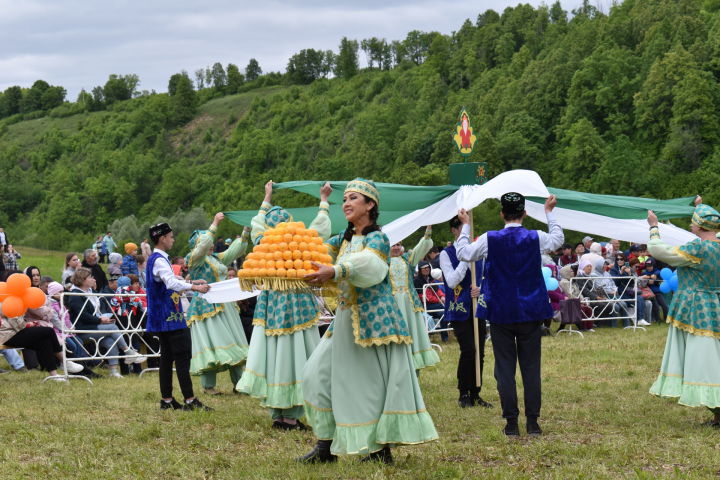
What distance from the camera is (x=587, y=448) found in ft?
22.0

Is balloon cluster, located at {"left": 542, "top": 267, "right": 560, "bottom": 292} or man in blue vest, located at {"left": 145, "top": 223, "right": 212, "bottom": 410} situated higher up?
man in blue vest, located at {"left": 145, "top": 223, "right": 212, "bottom": 410}

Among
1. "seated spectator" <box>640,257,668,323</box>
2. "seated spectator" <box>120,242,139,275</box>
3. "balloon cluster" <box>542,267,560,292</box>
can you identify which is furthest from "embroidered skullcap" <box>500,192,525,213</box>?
"seated spectator" <box>640,257,668,323</box>

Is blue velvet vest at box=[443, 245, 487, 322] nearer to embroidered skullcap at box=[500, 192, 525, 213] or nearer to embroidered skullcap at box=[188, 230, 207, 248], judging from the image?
embroidered skullcap at box=[500, 192, 525, 213]

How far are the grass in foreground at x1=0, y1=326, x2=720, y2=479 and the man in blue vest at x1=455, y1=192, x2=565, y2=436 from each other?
0.41 m

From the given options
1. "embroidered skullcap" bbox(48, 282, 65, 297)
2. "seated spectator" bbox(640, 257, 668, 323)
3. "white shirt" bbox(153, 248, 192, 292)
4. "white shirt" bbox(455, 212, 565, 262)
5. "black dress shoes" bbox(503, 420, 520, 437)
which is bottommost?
"seated spectator" bbox(640, 257, 668, 323)

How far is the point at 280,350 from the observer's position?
321 inches

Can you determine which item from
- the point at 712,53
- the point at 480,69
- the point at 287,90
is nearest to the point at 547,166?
the point at 712,53

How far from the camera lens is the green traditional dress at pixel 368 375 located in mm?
5859

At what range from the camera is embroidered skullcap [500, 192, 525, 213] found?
24.0 feet

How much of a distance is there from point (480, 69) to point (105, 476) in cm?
11538

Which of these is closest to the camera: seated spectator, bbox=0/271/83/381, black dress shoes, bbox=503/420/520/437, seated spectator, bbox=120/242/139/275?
black dress shoes, bbox=503/420/520/437

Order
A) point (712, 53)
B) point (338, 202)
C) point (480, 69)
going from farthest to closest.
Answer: point (480, 69) → point (712, 53) → point (338, 202)

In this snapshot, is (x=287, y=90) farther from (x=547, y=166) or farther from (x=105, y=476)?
(x=105, y=476)

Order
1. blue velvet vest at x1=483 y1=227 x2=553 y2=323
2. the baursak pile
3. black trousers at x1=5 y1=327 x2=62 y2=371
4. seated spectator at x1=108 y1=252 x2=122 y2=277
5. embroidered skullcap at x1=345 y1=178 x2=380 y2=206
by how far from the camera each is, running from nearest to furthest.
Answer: the baursak pile < embroidered skullcap at x1=345 y1=178 x2=380 y2=206 < blue velvet vest at x1=483 y1=227 x2=553 y2=323 < black trousers at x1=5 y1=327 x2=62 y2=371 < seated spectator at x1=108 y1=252 x2=122 y2=277
